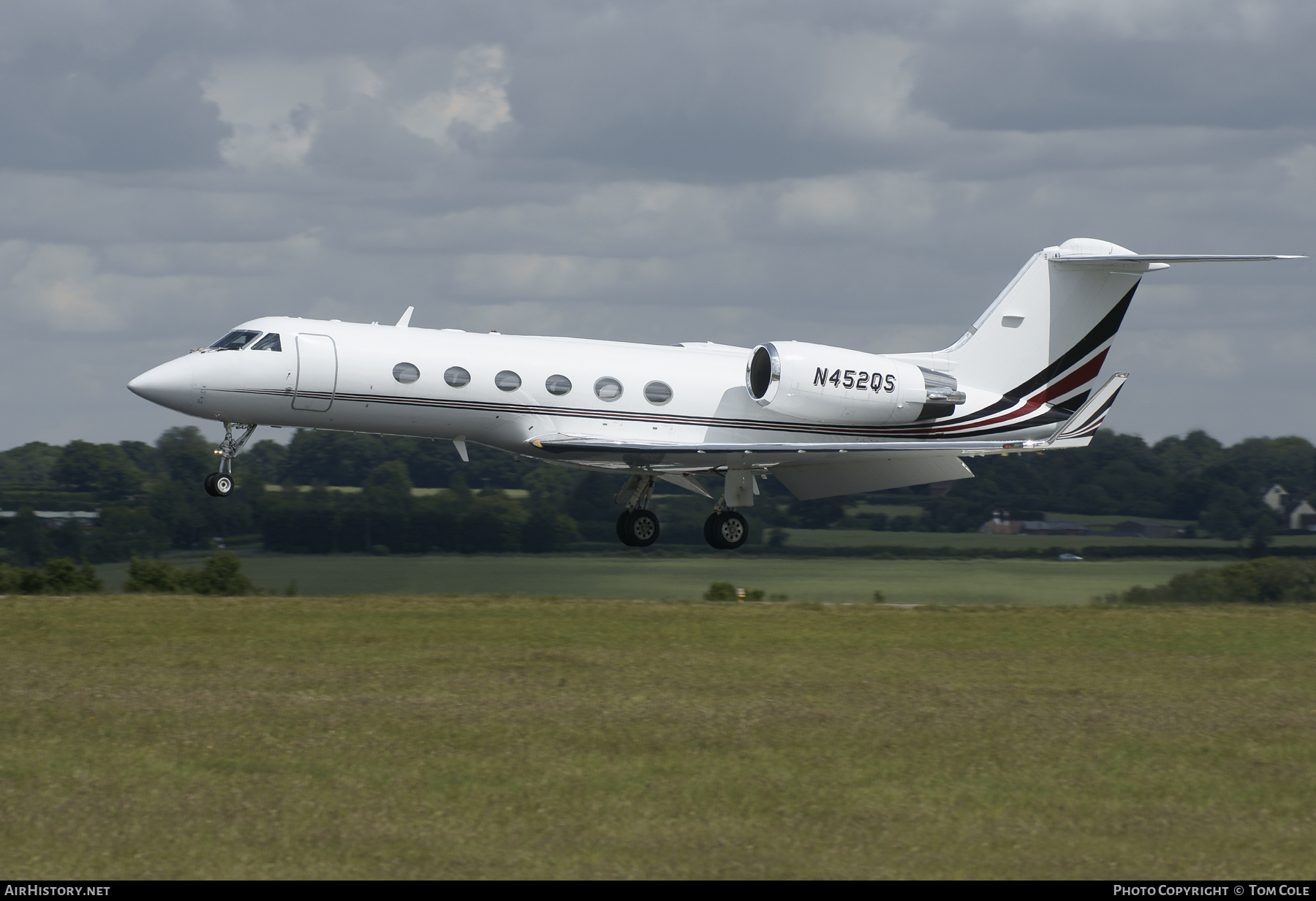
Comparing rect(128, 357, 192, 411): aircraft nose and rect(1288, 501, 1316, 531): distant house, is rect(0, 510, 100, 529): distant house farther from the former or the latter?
rect(1288, 501, 1316, 531): distant house

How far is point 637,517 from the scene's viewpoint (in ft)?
87.8

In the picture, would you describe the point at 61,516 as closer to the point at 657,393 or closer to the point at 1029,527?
the point at 657,393

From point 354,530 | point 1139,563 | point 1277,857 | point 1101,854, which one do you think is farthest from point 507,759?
point 1139,563

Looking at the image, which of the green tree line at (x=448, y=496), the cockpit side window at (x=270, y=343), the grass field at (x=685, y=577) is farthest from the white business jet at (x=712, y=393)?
the green tree line at (x=448, y=496)

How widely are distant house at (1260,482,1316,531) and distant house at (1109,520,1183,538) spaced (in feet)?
13.2

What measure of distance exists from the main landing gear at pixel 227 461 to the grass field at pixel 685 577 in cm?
348

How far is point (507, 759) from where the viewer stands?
11.9 meters

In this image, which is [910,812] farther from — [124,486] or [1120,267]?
[124,486]

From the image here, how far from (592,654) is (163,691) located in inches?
219

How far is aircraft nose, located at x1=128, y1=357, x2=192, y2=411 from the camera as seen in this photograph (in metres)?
21.7

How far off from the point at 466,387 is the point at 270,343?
3166mm

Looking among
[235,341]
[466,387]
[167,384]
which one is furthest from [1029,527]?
[167,384]

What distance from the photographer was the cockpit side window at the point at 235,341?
22.1 m

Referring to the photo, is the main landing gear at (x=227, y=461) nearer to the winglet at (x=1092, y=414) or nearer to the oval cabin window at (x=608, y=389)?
the oval cabin window at (x=608, y=389)
